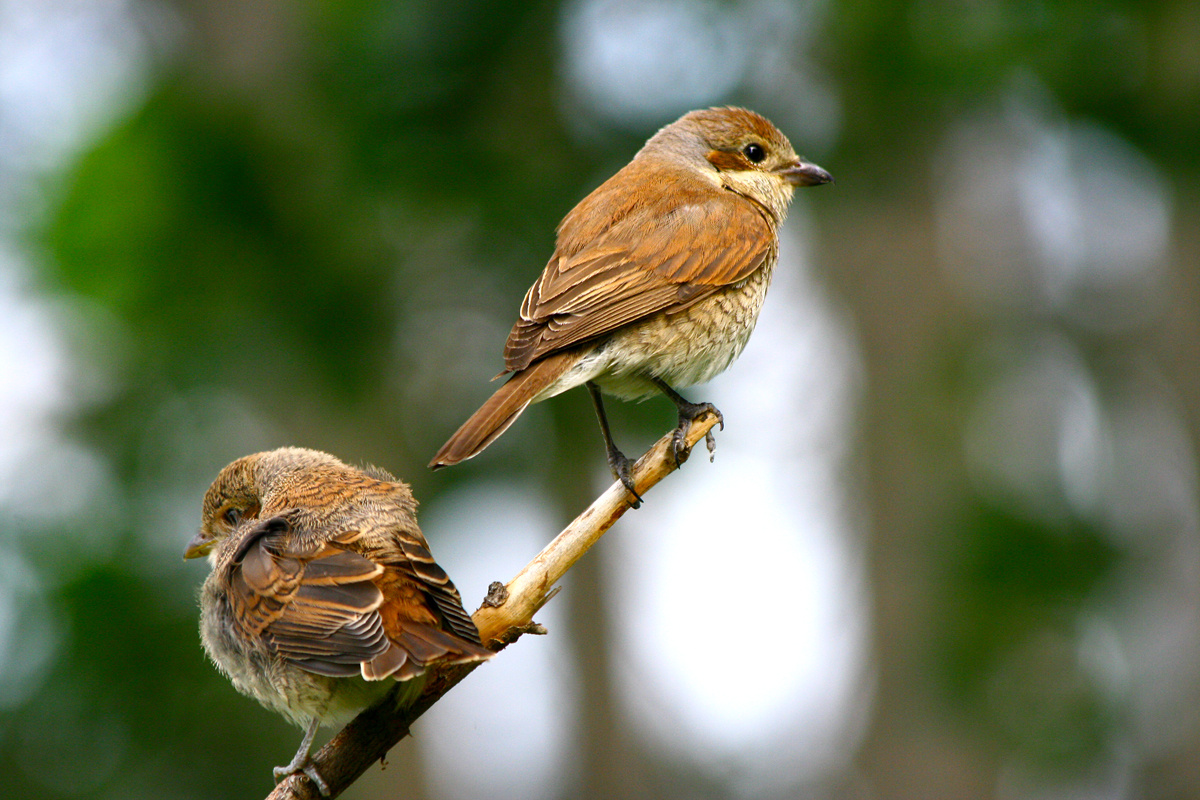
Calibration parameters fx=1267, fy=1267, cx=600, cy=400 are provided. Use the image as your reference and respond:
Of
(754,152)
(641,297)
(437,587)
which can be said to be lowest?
(437,587)

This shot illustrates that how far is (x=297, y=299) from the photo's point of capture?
7.29 meters

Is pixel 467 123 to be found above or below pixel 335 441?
above

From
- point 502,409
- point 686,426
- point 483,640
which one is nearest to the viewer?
point 483,640

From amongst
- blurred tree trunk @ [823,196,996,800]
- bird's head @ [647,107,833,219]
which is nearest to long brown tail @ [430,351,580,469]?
bird's head @ [647,107,833,219]

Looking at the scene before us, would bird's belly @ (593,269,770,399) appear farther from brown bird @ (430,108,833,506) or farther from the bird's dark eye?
the bird's dark eye

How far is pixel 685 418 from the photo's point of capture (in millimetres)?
4246

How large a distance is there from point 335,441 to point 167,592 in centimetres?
186

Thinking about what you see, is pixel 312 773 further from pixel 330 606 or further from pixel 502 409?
pixel 502 409

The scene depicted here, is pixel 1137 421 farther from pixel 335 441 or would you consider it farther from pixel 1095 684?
pixel 335 441

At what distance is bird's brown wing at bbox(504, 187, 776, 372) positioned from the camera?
4230 mm

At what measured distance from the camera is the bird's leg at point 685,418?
394cm

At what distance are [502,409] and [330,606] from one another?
2.65 feet

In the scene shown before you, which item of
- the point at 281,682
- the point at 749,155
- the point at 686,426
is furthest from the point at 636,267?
the point at 281,682

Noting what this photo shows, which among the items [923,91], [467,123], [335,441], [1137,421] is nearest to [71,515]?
[335,441]
